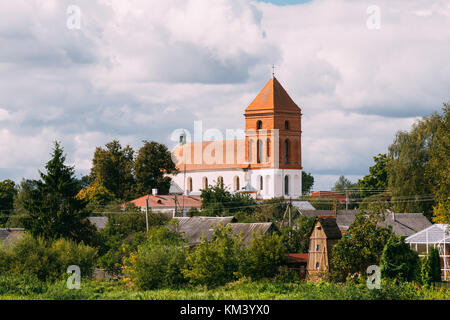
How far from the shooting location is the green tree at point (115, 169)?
95375 millimetres

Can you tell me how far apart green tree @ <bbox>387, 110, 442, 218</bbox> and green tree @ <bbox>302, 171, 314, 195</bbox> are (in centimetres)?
8249

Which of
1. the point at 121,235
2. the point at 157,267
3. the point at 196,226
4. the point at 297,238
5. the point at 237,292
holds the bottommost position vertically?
the point at 237,292

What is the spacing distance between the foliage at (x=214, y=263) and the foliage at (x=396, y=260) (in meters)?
8.16

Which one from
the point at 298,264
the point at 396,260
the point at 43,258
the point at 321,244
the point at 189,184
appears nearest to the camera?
the point at 396,260

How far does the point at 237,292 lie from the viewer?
40156mm

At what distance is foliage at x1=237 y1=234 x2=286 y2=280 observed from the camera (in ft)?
146

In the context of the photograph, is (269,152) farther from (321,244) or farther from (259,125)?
(321,244)

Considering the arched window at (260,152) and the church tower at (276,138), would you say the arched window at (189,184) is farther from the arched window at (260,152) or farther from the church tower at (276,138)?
the arched window at (260,152)

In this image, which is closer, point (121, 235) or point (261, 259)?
point (261, 259)

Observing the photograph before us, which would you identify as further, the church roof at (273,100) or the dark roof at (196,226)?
the church roof at (273,100)

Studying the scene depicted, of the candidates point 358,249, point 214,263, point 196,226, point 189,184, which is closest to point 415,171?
point 196,226

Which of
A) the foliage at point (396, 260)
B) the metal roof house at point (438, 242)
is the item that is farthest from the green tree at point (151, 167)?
the foliage at point (396, 260)

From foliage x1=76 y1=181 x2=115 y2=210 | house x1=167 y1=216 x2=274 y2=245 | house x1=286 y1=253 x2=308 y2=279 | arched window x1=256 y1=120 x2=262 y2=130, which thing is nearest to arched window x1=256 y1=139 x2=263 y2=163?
arched window x1=256 y1=120 x2=262 y2=130

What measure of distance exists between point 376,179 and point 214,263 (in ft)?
201
